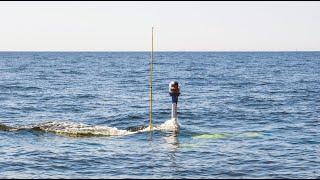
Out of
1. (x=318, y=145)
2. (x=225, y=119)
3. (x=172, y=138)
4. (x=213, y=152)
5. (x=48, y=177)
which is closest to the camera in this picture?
(x=48, y=177)

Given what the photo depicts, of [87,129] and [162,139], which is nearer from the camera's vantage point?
[162,139]

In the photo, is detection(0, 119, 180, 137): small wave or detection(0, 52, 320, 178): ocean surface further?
detection(0, 119, 180, 137): small wave

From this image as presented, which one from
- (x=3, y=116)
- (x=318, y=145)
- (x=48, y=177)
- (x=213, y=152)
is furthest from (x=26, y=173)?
(x=3, y=116)

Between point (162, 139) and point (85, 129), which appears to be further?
point (85, 129)

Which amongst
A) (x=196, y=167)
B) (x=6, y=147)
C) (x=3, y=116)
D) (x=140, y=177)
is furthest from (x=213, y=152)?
(x=3, y=116)

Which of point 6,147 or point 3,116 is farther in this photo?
point 3,116

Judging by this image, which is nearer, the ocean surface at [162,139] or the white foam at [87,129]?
the ocean surface at [162,139]

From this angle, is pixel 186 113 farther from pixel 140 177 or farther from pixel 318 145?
pixel 140 177

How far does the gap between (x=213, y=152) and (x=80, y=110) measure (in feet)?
50.1

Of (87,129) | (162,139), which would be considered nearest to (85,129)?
(87,129)

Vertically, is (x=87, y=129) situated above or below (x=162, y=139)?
above

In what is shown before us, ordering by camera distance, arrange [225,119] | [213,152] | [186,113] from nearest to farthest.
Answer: [213,152], [225,119], [186,113]

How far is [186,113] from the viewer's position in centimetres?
3100

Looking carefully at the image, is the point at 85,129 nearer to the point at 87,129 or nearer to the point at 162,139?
the point at 87,129
